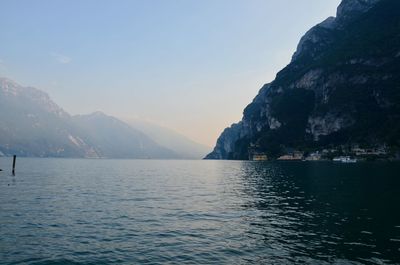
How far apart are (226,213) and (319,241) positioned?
1649 centimetres

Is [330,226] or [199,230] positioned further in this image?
[330,226]

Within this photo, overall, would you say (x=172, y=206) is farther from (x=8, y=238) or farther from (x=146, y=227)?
(x=8, y=238)

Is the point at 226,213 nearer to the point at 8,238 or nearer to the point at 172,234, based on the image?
the point at 172,234

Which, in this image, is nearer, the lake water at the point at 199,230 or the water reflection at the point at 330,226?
the lake water at the point at 199,230

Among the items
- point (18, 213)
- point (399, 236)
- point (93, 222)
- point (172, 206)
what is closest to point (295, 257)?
point (399, 236)

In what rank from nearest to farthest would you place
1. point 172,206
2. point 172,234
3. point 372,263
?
point 372,263 → point 172,234 → point 172,206

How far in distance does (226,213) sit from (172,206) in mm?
9368

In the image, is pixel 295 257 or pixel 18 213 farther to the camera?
pixel 18 213

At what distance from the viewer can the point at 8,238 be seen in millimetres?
31188

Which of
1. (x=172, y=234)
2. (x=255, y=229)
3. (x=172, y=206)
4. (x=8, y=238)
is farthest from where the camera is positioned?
(x=172, y=206)

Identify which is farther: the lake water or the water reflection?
the water reflection

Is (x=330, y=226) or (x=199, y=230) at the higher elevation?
(x=330, y=226)

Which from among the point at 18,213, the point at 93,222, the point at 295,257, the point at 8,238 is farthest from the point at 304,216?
the point at 18,213

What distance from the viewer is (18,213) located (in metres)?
43.6
